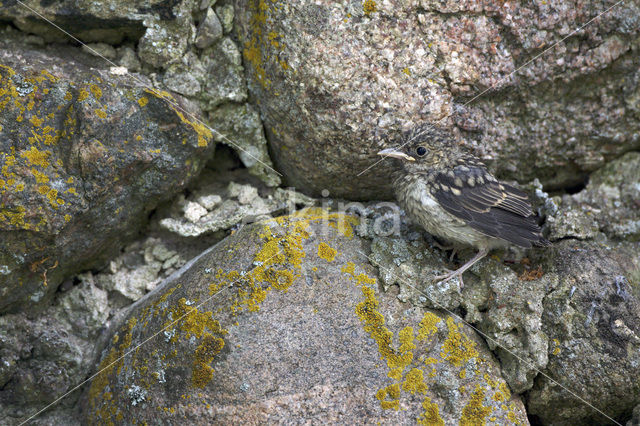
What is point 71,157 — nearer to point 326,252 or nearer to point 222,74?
point 222,74

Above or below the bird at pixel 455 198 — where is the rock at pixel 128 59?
above

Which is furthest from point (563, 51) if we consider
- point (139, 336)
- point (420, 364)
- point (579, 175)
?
point (139, 336)

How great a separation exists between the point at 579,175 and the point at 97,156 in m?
4.62

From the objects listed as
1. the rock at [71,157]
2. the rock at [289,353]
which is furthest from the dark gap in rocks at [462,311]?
the rock at [71,157]

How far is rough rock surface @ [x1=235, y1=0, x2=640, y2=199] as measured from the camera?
177 inches

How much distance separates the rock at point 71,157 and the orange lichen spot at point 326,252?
55.9 inches

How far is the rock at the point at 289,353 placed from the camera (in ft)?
13.0

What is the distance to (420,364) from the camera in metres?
4.14

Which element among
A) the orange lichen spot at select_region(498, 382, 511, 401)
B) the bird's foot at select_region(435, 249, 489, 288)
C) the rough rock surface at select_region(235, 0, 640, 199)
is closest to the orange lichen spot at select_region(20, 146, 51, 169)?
the rough rock surface at select_region(235, 0, 640, 199)

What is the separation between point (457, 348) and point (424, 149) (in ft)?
5.68

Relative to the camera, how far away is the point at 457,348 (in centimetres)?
424

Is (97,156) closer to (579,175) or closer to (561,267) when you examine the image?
(561,267)

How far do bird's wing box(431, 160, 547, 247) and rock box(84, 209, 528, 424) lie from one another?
88 cm

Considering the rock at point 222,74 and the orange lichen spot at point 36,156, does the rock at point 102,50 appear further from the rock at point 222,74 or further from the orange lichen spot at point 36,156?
the orange lichen spot at point 36,156
